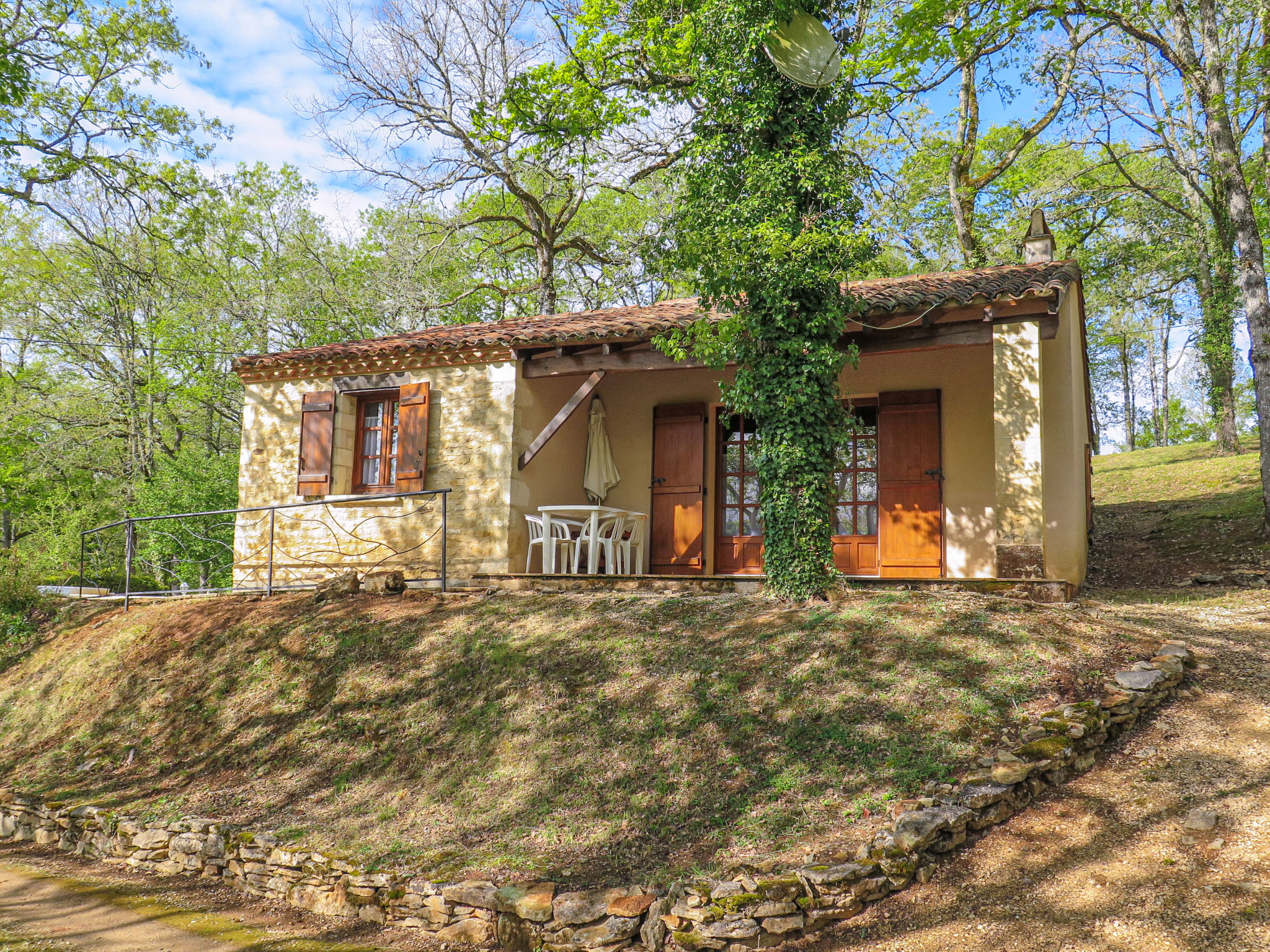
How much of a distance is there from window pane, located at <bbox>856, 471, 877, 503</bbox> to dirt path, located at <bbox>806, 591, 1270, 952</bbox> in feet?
14.2

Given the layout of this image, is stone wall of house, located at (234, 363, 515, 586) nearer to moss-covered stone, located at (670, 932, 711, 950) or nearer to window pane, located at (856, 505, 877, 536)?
window pane, located at (856, 505, 877, 536)

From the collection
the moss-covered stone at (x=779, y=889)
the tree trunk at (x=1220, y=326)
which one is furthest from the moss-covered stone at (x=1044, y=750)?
the tree trunk at (x=1220, y=326)

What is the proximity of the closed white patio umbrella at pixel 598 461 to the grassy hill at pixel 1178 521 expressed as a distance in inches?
221

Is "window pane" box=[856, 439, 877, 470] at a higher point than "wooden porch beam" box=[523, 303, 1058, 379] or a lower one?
lower

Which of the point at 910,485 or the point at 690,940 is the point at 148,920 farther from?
the point at 910,485

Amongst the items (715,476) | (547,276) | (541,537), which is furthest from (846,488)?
(547,276)

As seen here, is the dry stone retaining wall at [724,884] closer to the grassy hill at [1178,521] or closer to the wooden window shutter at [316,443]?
the wooden window shutter at [316,443]

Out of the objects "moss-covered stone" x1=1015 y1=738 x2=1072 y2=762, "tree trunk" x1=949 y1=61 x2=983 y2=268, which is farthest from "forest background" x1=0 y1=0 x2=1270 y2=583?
"moss-covered stone" x1=1015 y1=738 x2=1072 y2=762

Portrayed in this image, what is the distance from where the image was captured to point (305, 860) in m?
4.77

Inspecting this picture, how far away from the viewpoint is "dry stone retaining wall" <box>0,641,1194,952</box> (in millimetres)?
3578

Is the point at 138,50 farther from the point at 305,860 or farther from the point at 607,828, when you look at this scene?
the point at 607,828

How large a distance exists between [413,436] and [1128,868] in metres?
7.45

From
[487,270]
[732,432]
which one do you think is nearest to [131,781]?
[732,432]

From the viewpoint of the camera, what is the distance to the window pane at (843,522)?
28.8 feet
